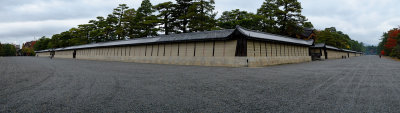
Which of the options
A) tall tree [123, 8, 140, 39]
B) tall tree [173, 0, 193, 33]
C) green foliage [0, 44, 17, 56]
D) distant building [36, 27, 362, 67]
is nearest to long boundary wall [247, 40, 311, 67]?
distant building [36, 27, 362, 67]

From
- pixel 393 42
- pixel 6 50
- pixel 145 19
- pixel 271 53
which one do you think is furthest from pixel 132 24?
pixel 6 50

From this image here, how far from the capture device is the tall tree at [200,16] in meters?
24.8

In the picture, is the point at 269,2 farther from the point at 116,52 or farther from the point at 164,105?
the point at 164,105

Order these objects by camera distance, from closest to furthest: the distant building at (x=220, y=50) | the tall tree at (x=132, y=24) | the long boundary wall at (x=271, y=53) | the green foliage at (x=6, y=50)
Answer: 1. the distant building at (x=220, y=50)
2. the long boundary wall at (x=271, y=53)
3. the tall tree at (x=132, y=24)
4. the green foliage at (x=6, y=50)

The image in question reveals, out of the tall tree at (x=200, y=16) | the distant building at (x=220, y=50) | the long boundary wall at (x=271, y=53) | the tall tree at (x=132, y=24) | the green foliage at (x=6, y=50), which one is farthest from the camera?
the green foliage at (x=6, y=50)

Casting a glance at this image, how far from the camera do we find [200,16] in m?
25.0

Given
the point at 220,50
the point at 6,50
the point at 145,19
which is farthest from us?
the point at 6,50

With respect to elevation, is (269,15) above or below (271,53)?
above

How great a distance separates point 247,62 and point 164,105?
450 inches

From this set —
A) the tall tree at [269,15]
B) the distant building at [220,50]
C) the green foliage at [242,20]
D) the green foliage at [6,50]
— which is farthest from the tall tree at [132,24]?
the green foliage at [6,50]

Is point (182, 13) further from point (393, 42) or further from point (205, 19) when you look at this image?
point (393, 42)

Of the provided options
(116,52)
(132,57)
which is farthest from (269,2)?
(116,52)

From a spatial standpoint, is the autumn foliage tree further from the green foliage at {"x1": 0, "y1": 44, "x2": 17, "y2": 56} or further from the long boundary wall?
the green foliage at {"x1": 0, "y1": 44, "x2": 17, "y2": 56}

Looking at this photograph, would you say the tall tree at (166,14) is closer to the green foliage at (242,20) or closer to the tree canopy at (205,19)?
the tree canopy at (205,19)
